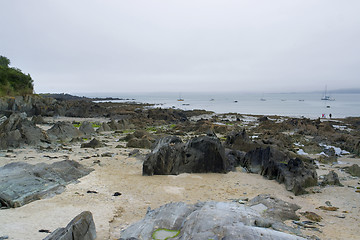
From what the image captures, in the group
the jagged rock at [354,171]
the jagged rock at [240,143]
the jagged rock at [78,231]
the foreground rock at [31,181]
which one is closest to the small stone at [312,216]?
the jagged rock at [78,231]

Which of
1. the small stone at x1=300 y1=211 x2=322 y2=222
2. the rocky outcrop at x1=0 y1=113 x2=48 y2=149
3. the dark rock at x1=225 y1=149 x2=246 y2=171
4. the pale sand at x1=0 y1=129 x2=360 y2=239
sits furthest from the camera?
the rocky outcrop at x1=0 y1=113 x2=48 y2=149

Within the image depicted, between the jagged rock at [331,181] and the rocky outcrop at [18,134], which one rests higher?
the rocky outcrop at [18,134]

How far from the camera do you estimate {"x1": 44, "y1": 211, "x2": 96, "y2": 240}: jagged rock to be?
6.13 metres

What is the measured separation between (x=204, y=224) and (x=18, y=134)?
17.3m

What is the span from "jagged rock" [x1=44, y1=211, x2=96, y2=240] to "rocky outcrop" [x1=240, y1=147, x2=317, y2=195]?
9136 millimetres

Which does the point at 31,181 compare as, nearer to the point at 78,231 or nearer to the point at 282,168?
the point at 78,231

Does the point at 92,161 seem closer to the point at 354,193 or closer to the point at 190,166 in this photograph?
the point at 190,166

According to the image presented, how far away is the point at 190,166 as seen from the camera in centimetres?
1455

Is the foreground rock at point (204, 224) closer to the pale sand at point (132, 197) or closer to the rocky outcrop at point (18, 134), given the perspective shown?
the pale sand at point (132, 197)

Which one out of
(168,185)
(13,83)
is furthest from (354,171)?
(13,83)

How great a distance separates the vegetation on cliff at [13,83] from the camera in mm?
44875

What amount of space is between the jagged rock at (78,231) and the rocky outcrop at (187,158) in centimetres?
676

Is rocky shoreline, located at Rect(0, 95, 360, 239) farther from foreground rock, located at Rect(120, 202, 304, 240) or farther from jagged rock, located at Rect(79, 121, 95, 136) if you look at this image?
jagged rock, located at Rect(79, 121, 95, 136)

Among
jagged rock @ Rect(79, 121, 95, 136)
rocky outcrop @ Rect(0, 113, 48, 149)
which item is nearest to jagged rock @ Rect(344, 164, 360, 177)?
rocky outcrop @ Rect(0, 113, 48, 149)
